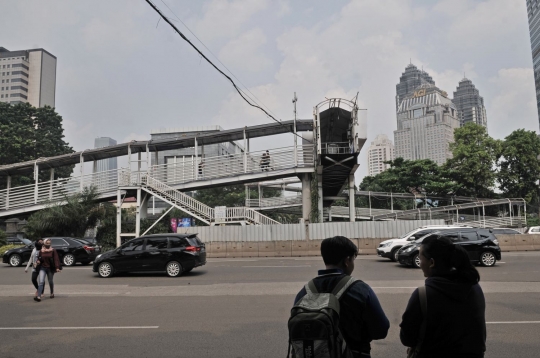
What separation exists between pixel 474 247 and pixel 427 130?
409 feet

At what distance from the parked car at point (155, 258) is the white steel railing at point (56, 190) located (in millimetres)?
13645

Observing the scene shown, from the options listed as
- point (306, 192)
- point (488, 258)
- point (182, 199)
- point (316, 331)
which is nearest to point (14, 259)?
point (182, 199)

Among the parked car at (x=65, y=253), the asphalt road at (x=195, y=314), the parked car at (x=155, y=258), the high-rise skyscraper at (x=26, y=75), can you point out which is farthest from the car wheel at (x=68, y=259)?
the high-rise skyscraper at (x=26, y=75)

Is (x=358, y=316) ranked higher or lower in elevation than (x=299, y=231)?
lower

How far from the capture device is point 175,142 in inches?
1123

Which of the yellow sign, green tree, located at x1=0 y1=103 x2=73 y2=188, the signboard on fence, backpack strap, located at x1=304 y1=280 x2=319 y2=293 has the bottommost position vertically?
backpack strap, located at x1=304 y1=280 x2=319 y2=293

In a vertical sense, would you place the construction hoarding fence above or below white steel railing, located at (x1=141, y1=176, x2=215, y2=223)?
below

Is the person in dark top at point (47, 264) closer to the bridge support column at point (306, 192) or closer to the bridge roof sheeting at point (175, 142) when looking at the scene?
the bridge roof sheeting at point (175, 142)

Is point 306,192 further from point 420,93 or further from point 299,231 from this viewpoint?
point 420,93

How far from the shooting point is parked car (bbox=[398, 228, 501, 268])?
16.0 metres

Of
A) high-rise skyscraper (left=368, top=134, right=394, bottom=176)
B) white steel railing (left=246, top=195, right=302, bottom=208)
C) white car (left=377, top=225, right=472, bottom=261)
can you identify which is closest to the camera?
white car (left=377, top=225, right=472, bottom=261)

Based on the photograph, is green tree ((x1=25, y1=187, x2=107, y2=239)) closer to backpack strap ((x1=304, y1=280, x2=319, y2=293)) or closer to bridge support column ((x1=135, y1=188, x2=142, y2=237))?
bridge support column ((x1=135, y1=188, x2=142, y2=237))

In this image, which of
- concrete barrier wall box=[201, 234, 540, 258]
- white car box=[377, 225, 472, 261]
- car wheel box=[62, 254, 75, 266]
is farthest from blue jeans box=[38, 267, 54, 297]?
white car box=[377, 225, 472, 261]

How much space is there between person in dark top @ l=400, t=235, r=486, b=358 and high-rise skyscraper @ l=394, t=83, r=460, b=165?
413 ft
